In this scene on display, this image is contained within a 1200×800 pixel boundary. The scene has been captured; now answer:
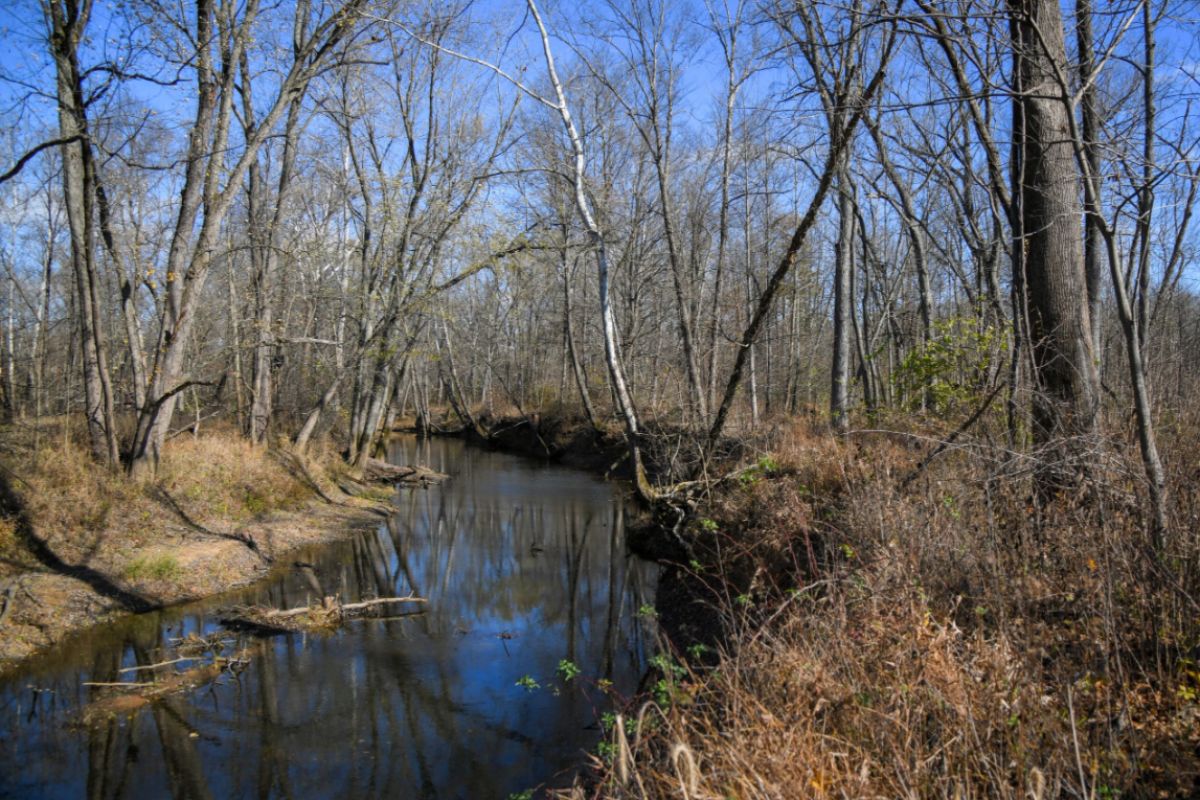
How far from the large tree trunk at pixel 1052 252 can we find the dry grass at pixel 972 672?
3.62ft

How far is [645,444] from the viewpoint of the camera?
21.0 m

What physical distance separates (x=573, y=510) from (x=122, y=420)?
31.6ft

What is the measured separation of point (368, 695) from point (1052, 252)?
7.65 m

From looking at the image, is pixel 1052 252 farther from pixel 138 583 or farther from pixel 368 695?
pixel 138 583

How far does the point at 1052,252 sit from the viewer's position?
A: 23.1 ft

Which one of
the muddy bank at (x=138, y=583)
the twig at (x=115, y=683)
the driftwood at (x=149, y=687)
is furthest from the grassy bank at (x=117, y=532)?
the driftwood at (x=149, y=687)

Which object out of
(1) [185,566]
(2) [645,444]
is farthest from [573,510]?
(1) [185,566]

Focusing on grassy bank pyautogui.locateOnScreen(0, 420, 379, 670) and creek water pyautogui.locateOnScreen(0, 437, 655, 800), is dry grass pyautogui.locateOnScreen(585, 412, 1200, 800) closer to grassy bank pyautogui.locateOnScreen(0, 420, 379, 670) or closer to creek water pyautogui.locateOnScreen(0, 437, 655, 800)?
creek water pyautogui.locateOnScreen(0, 437, 655, 800)

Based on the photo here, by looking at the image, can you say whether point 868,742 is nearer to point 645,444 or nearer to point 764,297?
point 764,297

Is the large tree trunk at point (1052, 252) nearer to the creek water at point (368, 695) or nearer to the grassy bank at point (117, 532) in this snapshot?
the creek water at point (368, 695)

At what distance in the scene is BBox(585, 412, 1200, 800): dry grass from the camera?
3449 mm

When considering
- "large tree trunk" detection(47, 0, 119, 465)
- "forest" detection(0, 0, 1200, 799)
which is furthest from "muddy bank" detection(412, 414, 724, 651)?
"large tree trunk" detection(47, 0, 119, 465)

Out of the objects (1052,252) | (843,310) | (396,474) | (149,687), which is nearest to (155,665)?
(149,687)

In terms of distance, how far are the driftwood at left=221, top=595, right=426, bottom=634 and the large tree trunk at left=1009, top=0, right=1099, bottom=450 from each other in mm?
8180
